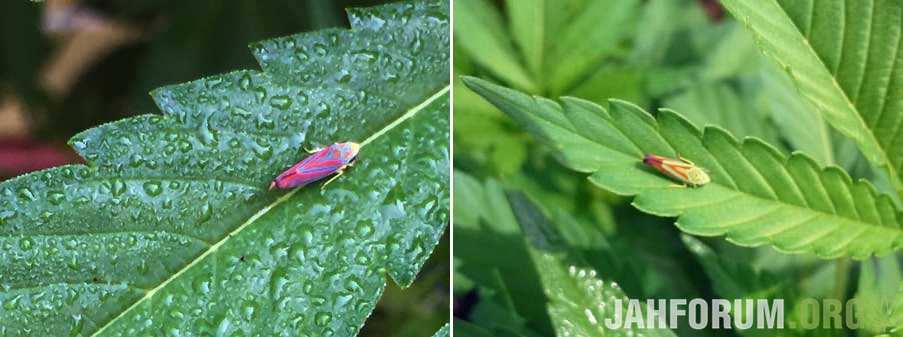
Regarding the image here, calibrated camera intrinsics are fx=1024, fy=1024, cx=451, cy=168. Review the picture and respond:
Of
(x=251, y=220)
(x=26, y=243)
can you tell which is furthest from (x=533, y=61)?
(x=26, y=243)

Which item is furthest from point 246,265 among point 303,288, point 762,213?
point 762,213

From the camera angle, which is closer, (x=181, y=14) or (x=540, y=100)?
(x=540, y=100)

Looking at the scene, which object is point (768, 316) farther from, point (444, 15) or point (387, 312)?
point (387, 312)

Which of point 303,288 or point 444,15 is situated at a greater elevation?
point 444,15

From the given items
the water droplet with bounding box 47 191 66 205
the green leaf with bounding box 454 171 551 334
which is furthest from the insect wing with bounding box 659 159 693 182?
the water droplet with bounding box 47 191 66 205

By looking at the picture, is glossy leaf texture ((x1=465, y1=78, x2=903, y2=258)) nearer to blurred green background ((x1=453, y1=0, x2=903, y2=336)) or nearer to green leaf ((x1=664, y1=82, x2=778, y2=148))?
blurred green background ((x1=453, y1=0, x2=903, y2=336))

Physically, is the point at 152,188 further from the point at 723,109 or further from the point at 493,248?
the point at 723,109
